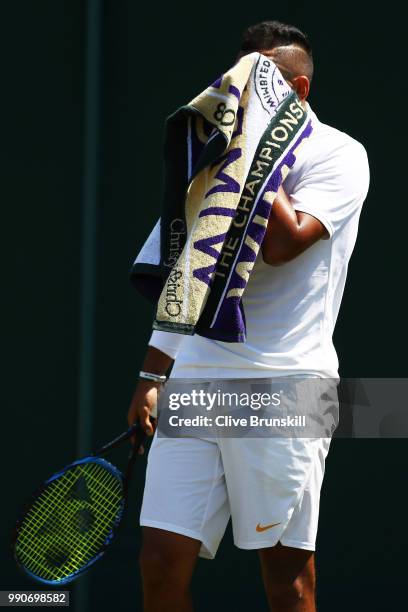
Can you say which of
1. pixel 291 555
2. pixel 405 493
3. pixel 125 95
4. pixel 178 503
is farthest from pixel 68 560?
pixel 125 95

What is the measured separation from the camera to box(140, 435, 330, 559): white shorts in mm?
3228

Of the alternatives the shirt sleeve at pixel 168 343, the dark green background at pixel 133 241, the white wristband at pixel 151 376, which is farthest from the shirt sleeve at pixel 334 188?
the dark green background at pixel 133 241

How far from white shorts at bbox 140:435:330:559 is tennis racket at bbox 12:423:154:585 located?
14 cm

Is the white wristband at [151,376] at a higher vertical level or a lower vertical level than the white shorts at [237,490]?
higher

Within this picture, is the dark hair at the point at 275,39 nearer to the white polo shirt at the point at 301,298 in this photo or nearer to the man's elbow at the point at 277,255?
the white polo shirt at the point at 301,298

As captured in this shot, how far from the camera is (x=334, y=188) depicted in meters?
3.28

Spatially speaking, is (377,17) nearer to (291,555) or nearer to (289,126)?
(289,126)

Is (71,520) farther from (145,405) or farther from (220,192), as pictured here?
(220,192)

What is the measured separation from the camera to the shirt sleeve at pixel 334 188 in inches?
127

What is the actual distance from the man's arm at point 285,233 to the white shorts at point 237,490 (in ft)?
1.62

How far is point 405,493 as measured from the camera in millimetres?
4586

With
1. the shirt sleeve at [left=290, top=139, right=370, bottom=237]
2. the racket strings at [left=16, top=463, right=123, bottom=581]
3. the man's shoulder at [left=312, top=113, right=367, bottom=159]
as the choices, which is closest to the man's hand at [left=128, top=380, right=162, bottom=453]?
the racket strings at [left=16, top=463, right=123, bottom=581]

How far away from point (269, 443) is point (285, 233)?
0.56 m

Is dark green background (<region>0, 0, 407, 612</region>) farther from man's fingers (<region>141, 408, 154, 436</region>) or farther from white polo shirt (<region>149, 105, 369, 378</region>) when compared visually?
man's fingers (<region>141, 408, 154, 436</region>)
